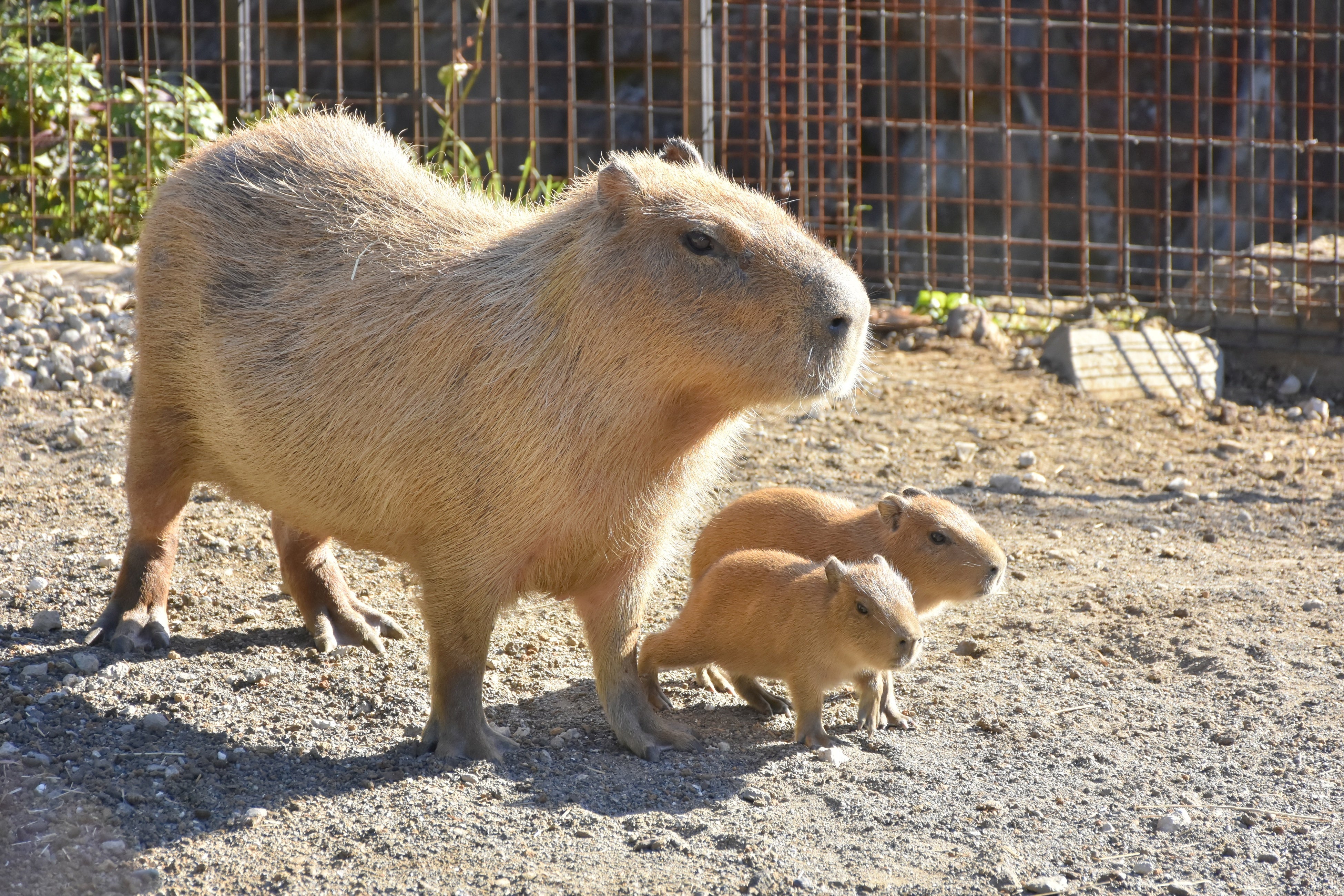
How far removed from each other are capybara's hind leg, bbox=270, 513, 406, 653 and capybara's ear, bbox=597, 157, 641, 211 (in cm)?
159

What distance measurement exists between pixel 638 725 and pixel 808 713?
0.45 meters

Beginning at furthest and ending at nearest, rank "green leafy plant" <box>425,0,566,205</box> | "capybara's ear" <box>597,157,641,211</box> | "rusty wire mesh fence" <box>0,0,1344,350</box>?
"rusty wire mesh fence" <box>0,0,1344,350</box> → "green leafy plant" <box>425,0,566,205</box> → "capybara's ear" <box>597,157,641,211</box>

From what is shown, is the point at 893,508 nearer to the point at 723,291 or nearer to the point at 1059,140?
the point at 723,291

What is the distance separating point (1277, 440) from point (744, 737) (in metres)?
4.18

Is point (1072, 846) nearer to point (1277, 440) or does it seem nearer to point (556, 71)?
point (1277, 440)

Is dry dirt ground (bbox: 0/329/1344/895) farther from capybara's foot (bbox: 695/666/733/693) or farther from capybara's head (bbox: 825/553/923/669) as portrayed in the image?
capybara's head (bbox: 825/553/923/669)

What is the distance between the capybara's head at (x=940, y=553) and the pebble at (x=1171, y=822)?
0.90m

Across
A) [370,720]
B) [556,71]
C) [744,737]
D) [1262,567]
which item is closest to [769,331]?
[744,737]

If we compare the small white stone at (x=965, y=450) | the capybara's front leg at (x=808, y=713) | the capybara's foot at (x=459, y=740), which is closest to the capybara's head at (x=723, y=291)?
the capybara's front leg at (x=808, y=713)

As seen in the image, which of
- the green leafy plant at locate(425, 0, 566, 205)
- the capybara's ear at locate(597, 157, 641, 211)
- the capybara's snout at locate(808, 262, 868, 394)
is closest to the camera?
the capybara's snout at locate(808, 262, 868, 394)

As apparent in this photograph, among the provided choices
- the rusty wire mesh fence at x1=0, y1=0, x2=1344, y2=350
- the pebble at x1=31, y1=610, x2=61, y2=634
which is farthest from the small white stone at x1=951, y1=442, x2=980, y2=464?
the pebble at x1=31, y1=610, x2=61, y2=634

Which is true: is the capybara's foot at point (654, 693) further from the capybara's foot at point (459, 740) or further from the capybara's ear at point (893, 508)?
the capybara's ear at point (893, 508)

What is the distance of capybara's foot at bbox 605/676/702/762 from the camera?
3473 millimetres

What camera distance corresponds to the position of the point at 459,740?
329cm
